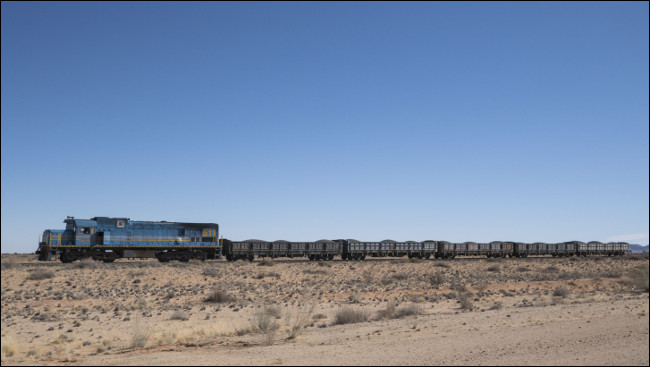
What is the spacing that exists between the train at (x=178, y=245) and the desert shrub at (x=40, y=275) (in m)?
6.65

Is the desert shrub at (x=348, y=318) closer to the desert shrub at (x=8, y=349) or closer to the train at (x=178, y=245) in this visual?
the desert shrub at (x=8, y=349)

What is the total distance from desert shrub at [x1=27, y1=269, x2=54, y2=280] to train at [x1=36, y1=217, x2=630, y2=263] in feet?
21.8

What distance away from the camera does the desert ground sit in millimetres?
13438

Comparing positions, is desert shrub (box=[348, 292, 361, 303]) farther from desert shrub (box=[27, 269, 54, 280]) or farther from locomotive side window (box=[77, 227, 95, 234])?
locomotive side window (box=[77, 227, 95, 234])

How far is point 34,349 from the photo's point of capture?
634 inches

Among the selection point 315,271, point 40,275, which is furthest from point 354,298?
point 40,275

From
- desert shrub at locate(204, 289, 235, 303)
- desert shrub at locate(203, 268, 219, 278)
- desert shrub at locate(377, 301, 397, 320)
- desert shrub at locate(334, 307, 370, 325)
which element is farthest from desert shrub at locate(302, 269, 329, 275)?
desert shrub at locate(334, 307, 370, 325)

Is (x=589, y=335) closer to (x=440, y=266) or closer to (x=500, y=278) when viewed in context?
(x=500, y=278)

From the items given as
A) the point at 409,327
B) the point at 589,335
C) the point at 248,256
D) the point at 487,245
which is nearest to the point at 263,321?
the point at 409,327

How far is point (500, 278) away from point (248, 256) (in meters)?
25.6

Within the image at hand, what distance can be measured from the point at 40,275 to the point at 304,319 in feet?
61.8

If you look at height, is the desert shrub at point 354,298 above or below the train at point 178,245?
below

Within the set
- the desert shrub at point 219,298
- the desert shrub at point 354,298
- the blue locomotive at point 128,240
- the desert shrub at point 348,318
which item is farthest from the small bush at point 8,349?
the blue locomotive at point 128,240

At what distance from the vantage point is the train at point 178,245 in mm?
43719
